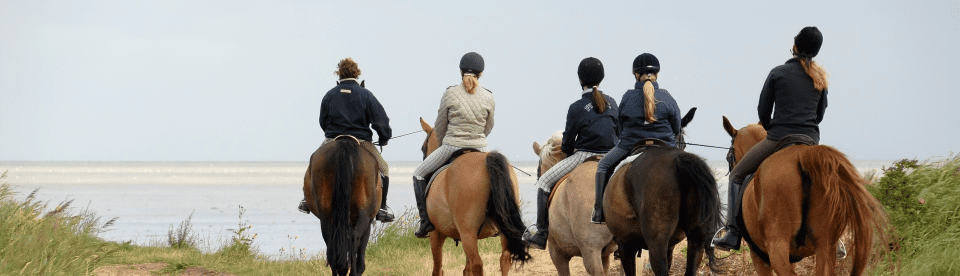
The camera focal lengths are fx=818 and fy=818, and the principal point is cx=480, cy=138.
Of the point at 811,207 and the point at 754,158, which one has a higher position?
the point at 754,158

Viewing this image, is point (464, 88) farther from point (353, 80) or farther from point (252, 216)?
point (252, 216)

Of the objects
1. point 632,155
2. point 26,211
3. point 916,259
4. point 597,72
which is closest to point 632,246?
point 632,155

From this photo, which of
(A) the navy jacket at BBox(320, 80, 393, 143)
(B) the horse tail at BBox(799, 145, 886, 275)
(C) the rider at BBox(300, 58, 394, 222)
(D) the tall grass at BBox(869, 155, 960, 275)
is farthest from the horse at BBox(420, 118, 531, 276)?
(D) the tall grass at BBox(869, 155, 960, 275)

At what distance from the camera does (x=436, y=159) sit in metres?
9.39

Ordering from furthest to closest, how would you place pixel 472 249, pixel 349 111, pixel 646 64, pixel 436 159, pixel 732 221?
pixel 436 159, pixel 349 111, pixel 472 249, pixel 646 64, pixel 732 221

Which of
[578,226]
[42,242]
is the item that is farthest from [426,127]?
[42,242]

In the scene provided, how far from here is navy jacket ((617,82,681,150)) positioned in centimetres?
711

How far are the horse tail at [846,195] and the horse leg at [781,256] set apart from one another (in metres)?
0.42

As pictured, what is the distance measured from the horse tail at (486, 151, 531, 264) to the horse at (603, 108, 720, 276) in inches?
79.3

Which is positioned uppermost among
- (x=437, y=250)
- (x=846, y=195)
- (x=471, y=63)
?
(x=471, y=63)

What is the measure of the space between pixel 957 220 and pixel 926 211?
19.1 inches

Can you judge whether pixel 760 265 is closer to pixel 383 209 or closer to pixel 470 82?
pixel 470 82

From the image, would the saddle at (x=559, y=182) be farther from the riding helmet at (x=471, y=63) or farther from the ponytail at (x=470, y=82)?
the riding helmet at (x=471, y=63)

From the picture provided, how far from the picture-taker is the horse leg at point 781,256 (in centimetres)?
623
